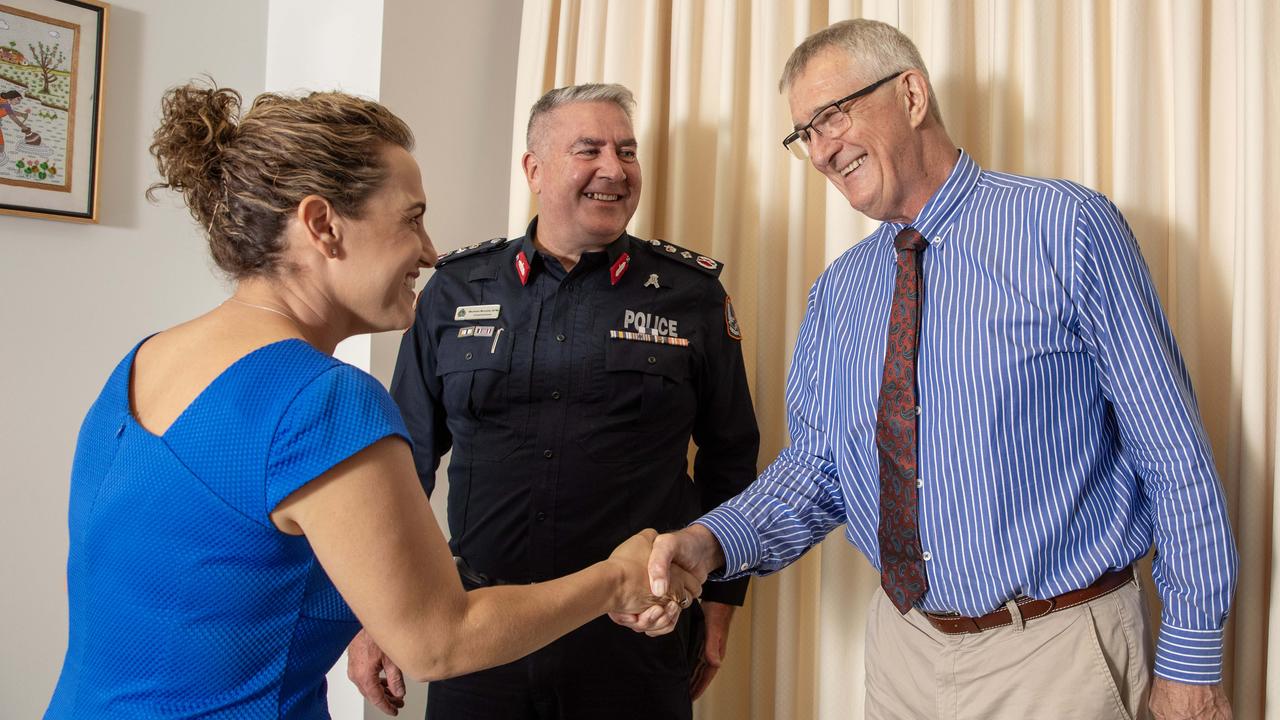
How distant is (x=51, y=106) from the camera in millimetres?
2615

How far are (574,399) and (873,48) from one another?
95 cm

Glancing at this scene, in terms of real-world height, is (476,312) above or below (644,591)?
above

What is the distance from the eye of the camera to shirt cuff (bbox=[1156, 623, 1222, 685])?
139 cm

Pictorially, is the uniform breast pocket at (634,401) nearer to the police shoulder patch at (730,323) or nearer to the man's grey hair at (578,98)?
the police shoulder patch at (730,323)

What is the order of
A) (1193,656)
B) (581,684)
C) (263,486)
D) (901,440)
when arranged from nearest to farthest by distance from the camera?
(263,486) → (1193,656) → (901,440) → (581,684)

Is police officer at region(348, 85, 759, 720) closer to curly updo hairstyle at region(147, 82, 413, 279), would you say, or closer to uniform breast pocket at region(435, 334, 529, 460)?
uniform breast pocket at region(435, 334, 529, 460)

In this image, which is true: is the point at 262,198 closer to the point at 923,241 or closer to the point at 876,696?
the point at 923,241

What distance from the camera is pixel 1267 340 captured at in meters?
1.67

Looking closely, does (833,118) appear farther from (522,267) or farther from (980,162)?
(522,267)

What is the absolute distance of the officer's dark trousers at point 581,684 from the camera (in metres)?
1.92

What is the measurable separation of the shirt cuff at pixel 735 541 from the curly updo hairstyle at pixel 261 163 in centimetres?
94

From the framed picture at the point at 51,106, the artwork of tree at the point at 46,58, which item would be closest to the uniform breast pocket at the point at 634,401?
the framed picture at the point at 51,106

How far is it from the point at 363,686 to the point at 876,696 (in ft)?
3.52

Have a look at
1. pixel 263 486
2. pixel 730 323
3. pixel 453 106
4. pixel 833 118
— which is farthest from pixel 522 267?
pixel 263 486
